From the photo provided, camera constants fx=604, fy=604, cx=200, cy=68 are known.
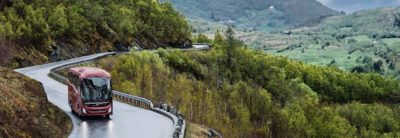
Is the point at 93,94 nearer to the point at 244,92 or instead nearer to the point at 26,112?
the point at 26,112

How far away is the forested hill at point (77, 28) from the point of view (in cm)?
9462

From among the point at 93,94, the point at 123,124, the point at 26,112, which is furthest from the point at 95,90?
the point at 26,112

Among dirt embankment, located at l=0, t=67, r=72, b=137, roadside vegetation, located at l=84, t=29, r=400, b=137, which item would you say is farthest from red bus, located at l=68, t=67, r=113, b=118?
roadside vegetation, located at l=84, t=29, r=400, b=137

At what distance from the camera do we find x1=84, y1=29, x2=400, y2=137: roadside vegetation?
95.1 m

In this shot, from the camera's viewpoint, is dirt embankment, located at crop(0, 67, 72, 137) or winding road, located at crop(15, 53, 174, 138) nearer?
dirt embankment, located at crop(0, 67, 72, 137)

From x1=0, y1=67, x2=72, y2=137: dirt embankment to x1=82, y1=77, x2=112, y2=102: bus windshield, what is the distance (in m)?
2.45

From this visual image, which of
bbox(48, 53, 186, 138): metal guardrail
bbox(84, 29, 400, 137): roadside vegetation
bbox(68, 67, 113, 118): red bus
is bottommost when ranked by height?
bbox(84, 29, 400, 137): roadside vegetation

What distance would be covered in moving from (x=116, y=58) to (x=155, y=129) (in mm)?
61811

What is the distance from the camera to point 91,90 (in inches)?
1896

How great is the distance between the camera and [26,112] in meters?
37.1

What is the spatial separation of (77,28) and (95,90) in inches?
2766

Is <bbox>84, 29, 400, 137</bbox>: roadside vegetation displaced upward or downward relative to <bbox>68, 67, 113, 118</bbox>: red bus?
downward

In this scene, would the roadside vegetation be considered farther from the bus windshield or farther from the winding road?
the bus windshield

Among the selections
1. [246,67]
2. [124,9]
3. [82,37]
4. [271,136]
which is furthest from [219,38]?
[271,136]
